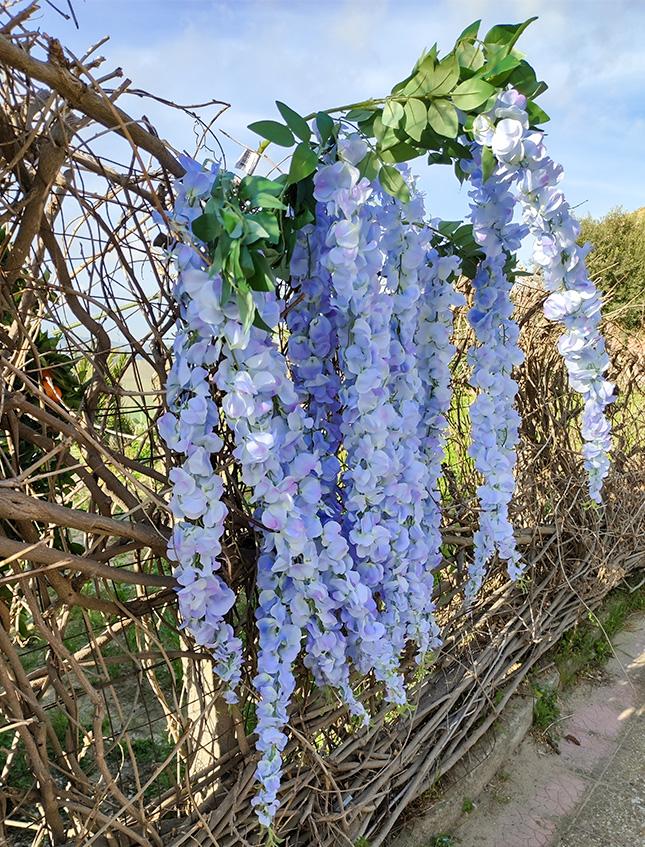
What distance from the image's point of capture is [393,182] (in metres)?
1.18

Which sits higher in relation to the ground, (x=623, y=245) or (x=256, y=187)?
(x=623, y=245)

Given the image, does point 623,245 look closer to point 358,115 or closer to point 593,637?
point 593,637

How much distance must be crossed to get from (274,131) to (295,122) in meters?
0.04

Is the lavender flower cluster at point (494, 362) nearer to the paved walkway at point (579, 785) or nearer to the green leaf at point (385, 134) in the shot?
the green leaf at point (385, 134)

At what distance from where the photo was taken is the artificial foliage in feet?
3.32

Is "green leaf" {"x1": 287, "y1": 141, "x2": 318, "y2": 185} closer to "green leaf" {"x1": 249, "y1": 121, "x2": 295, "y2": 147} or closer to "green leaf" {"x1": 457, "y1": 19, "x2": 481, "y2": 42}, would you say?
"green leaf" {"x1": 249, "y1": 121, "x2": 295, "y2": 147}

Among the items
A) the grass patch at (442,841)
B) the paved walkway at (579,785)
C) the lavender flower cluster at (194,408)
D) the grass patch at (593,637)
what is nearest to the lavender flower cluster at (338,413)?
the lavender flower cluster at (194,408)

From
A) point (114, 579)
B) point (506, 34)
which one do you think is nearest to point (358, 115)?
point (506, 34)

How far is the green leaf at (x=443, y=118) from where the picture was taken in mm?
1128

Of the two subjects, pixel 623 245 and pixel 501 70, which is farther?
pixel 623 245

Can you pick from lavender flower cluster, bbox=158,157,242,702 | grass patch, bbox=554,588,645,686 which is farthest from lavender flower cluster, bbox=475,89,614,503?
grass patch, bbox=554,588,645,686

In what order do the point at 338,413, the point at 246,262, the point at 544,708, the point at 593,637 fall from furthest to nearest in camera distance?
the point at 593,637
the point at 544,708
the point at 338,413
the point at 246,262

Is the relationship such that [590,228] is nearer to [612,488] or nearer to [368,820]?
[612,488]

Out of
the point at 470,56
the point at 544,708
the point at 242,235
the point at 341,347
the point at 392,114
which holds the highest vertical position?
the point at 470,56
